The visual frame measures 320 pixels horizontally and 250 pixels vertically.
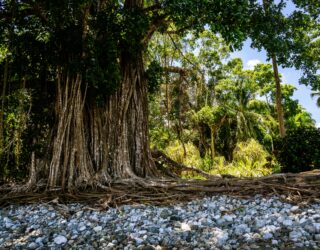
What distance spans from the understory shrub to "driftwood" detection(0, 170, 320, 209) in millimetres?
2725

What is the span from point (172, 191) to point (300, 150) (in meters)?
4.04

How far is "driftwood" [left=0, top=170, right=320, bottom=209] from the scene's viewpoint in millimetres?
4621

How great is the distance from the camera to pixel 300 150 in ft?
25.4

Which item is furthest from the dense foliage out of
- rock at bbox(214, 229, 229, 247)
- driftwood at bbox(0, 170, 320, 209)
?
rock at bbox(214, 229, 229, 247)

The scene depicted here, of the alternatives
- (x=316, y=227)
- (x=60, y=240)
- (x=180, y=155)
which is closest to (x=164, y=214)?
(x=60, y=240)

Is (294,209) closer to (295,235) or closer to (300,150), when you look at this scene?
(295,235)

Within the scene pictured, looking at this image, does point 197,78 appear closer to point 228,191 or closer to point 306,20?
point 306,20

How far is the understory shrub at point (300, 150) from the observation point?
7.61 meters

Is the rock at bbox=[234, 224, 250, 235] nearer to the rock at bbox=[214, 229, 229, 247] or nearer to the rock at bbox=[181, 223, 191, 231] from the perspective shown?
the rock at bbox=[214, 229, 229, 247]

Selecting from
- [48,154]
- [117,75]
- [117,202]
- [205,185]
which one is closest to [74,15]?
[117,75]

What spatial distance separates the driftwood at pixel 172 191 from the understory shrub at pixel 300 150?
273 cm

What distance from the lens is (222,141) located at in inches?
725

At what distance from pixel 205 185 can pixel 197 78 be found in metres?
3.40

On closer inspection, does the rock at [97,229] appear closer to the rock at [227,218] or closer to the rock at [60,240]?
the rock at [60,240]
